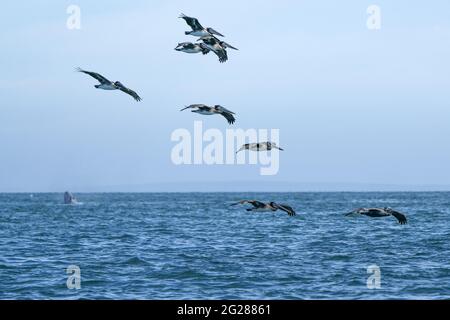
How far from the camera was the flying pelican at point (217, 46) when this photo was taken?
91.3ft

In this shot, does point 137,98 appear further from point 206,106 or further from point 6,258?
point 6,258

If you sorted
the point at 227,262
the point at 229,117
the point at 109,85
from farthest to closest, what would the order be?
1. the point at 227,262
2. the point at 229,117
3. the point at 109,85

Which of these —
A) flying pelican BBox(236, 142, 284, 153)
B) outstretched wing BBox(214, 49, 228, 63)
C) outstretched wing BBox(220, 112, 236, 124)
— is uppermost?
outstretched wing BBox(214, 49, 228, 63)

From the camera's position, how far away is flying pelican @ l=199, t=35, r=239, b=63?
27828 millimetres

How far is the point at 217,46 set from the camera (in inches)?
1104

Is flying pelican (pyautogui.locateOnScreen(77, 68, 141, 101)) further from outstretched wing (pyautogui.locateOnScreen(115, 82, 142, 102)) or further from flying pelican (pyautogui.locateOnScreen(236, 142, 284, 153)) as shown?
flying pelican (pyautogui.locateOnScreen(236, 142, 284, 153))

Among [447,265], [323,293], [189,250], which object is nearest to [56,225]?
[189,250]

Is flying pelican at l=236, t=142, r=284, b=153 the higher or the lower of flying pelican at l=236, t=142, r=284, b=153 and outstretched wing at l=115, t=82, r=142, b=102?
the lower

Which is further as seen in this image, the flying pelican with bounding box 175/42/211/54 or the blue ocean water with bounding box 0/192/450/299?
the blue ocean water with bounding box 0/192/450/299

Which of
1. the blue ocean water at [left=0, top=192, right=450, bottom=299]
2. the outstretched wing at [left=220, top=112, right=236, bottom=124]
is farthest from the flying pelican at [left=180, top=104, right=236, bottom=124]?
the blue ocean water at [left=0, top=192, right=450, bottom=299]

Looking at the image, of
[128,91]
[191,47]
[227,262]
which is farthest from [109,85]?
[227,262]

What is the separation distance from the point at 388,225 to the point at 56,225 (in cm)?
2887

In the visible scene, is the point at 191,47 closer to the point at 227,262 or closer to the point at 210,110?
the point at 210,110
